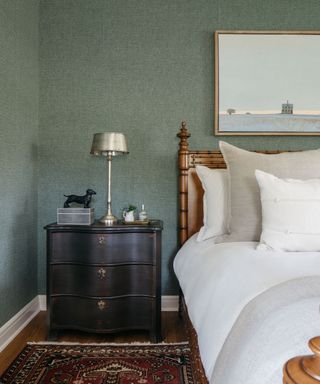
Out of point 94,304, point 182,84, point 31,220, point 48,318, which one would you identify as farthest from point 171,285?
point 182,84

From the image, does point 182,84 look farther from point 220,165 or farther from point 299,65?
point 299,65

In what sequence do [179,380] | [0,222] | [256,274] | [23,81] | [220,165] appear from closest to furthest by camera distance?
1. [256,274]
2. [179,380]
3. [0,222]
4. [23,81]
5. [220,165]

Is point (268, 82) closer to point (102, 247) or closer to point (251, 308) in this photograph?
point (102, 247)

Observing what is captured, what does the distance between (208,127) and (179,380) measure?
70.2 inches

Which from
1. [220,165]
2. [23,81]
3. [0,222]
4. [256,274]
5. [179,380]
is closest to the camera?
[256,274]

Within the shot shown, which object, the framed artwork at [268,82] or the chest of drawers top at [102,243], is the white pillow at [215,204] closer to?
the chest of drawers top at [102,243]

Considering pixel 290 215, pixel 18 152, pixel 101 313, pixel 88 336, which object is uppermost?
pixel 18 152

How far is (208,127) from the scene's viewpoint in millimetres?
2730

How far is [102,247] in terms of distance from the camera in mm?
2172

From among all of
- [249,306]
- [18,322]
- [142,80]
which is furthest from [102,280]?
[142,80]

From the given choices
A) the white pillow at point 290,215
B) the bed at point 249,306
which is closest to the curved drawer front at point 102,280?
the bed at point 249,306

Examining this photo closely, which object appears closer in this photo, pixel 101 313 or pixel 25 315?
pixel 101 313

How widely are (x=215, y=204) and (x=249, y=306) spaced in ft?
4.08

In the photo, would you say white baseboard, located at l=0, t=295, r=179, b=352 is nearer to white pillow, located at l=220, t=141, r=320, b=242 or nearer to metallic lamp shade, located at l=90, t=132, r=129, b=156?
white pillow, located at l=220, t=141, r=320, b=242
